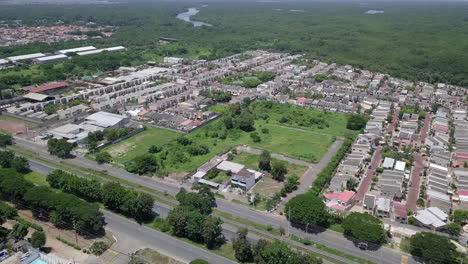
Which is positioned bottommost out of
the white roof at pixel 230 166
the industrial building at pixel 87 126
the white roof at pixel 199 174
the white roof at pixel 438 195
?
the white roof at pixel 199 174

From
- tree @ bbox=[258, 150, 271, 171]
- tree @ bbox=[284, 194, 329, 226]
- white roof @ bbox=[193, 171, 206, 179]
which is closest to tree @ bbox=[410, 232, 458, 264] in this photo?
tree @ bbox=[284, 194, 329, 226]

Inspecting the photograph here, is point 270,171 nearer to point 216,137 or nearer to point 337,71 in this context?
point 216,137

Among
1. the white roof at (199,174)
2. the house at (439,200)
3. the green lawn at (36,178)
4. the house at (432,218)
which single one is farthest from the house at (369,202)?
the green lawn at (36,178)

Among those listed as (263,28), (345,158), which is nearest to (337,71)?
(345,158)

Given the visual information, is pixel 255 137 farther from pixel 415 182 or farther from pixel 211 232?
pixel 211 232

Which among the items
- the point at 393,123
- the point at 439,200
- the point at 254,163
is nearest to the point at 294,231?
the point at 254,163

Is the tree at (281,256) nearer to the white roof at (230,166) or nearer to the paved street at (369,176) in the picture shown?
the paved street at (369,176)
